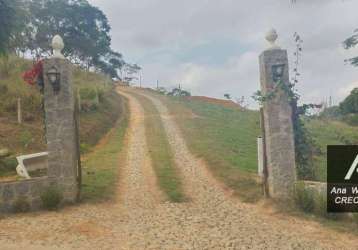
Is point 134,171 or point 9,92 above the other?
point 9,92

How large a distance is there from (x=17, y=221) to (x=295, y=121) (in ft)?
20.0

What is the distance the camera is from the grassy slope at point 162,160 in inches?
395

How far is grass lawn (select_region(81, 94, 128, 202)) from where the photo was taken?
31.8 feet

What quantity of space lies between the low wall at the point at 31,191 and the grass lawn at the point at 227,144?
391 cm

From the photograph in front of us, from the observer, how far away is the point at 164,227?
734 centimetres

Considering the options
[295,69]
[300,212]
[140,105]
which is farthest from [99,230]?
[140,105]

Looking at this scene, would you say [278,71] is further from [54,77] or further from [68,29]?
[68,29]

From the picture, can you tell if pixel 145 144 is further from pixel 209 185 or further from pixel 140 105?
pixel 140 105

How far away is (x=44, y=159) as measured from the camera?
12219 millimetres

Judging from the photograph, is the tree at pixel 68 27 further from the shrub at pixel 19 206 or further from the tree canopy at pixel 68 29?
the shrub at pixel 19 206

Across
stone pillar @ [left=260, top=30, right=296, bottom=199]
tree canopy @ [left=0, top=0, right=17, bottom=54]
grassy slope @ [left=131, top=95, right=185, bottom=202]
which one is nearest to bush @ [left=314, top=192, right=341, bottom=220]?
stone pillar @ [left=260, top=30, right=296, bottom=199]

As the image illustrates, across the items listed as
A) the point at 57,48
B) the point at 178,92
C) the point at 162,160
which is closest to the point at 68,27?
the point at 178,92

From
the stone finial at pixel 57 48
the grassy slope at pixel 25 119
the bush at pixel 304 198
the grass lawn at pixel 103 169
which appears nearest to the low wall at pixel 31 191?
the grass lawn at pixel 103 169

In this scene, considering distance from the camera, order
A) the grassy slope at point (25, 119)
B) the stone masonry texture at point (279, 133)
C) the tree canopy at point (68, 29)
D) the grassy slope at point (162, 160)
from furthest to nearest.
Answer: the tree canopy at point (68, 29)
the grassy slope at point (25, 119)
the grassy slope at point (162, 160)
the stone masonry texture at point (279, 133)
